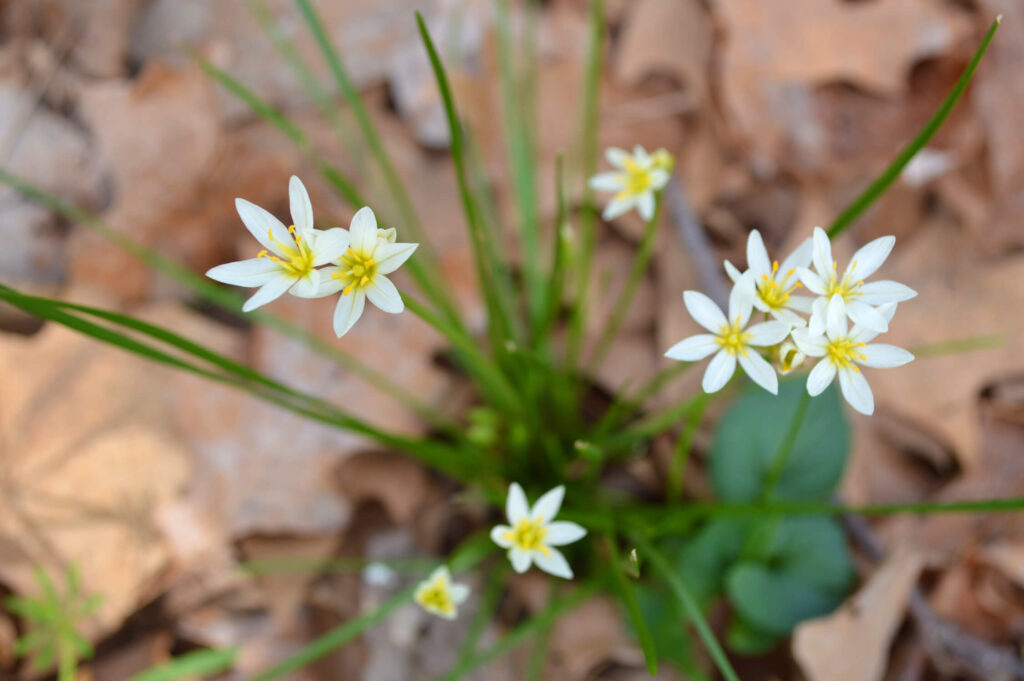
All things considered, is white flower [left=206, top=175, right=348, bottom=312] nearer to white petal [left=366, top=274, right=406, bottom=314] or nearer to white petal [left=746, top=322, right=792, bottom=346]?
white petal [left=366, top=274, right=406, bottom=314]

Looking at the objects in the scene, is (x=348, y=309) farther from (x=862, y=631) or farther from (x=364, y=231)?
(x=862, y=631)

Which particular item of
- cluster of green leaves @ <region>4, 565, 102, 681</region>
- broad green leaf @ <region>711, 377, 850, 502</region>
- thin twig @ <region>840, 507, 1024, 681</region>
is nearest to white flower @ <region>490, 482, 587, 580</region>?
broad green leaf @ <region>711, 377, 850, 502</region>

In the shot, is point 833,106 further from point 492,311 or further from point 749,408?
point 492,311

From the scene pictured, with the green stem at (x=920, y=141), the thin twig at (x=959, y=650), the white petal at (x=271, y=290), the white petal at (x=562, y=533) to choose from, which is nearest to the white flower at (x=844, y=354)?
the green stem at (x=920, y=141)

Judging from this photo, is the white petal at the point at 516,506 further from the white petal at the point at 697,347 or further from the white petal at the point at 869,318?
the white petal at the point at 869,318

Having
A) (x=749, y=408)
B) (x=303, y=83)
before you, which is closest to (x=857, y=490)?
(x=749, y=408)

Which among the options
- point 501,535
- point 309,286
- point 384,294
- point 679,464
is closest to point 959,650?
point 679,464

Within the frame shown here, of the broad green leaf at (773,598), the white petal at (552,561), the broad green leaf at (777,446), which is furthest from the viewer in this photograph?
the broad green leaf at (777,446)
